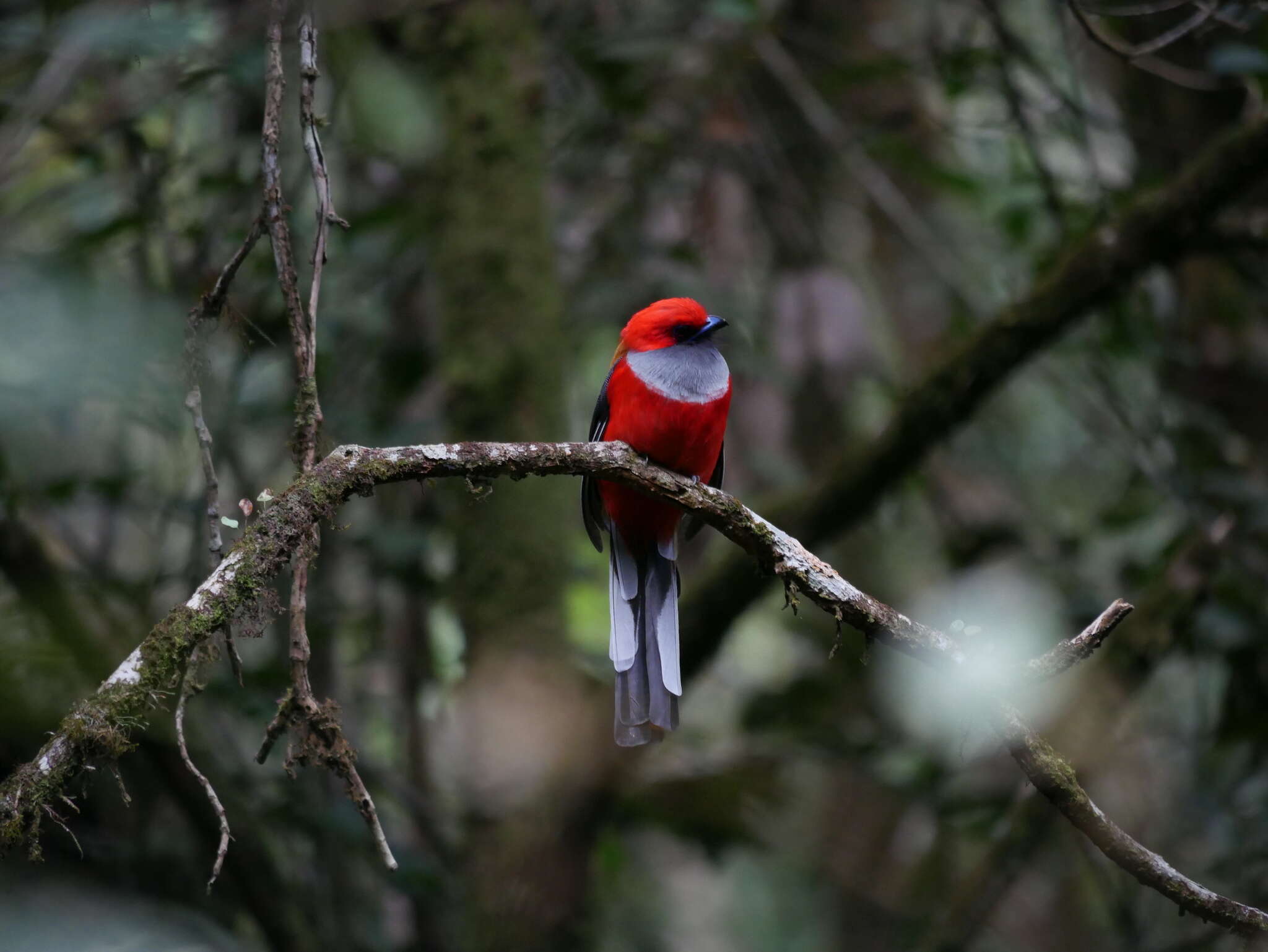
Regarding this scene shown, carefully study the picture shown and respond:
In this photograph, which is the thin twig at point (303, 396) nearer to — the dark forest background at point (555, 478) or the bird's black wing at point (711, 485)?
the dark forest background at point (555, 478)

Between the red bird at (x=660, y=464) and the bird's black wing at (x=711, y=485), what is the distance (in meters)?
0.01

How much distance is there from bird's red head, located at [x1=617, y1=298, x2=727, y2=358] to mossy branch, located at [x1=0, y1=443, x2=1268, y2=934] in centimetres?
107

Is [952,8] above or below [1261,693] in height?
above

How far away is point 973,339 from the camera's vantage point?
388 cm

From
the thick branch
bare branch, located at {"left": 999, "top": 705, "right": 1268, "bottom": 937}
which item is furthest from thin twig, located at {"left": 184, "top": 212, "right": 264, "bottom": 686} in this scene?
the thick branch

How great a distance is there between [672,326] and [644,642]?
1.09m

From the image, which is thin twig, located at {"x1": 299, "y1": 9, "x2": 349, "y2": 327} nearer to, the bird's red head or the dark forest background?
the dark forest background

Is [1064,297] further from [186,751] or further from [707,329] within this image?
[186,751]

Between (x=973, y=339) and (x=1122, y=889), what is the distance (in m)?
2.86

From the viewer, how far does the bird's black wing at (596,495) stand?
3.89m

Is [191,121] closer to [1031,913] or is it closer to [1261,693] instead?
[1261,693]

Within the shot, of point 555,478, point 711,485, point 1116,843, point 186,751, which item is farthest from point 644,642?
point 186,751

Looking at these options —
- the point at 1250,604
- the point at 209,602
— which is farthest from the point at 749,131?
the point at 209,602

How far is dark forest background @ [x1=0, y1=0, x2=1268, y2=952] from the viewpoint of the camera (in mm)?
3832
